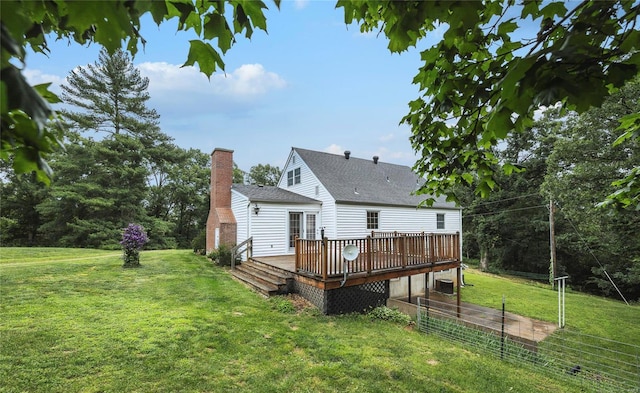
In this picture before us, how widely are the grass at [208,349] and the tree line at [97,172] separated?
17142 mm

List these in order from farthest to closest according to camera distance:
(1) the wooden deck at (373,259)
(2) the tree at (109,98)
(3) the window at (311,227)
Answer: (2) the tree at (109,98) → (3) the window at (311,227) → (1) the wooden deck at (373,259)

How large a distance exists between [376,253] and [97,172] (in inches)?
966

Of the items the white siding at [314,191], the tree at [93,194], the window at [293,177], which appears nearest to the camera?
the white siding at [314,191]

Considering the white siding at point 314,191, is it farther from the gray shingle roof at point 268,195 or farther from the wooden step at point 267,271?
the wooden step at point 267,271

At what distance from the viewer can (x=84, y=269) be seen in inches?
381

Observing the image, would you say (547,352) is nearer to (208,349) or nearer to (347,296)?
(347,296)

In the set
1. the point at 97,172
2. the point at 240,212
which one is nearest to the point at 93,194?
the point at 97,172

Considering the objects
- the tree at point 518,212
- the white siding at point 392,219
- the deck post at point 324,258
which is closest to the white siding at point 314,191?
the white siding at point 392,219

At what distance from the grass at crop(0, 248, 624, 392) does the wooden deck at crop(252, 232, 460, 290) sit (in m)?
0.95

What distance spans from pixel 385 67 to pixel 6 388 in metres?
6.42

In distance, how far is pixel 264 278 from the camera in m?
9.10

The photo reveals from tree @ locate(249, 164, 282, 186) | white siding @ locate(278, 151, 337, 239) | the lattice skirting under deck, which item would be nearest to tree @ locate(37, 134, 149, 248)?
tree @ locate(249, 164, 282, 186)

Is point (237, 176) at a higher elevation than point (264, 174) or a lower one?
lower

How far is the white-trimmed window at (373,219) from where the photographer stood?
1396 cm
